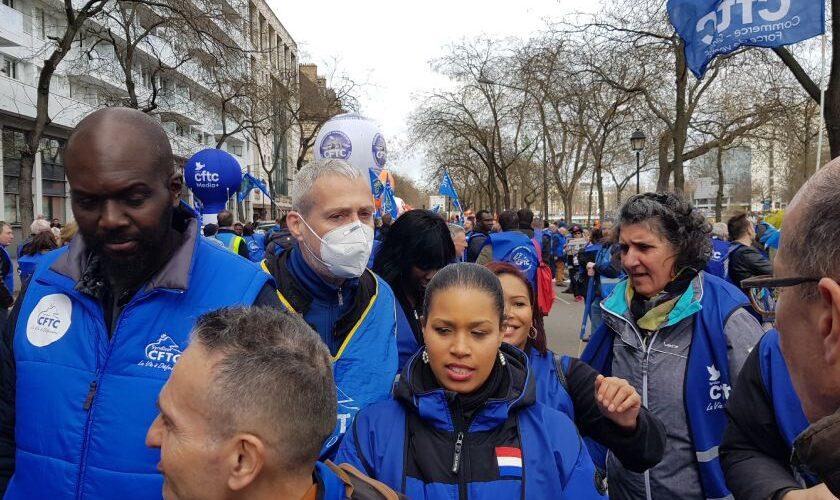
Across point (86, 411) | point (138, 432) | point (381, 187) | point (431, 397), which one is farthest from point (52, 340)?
point (381, 187)

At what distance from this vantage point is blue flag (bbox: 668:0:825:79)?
5934 mm

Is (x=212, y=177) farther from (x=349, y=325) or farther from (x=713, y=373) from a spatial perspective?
(x=713, y=373)

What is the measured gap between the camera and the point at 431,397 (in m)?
1.96

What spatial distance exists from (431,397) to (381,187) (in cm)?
577

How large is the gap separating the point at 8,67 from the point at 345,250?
30038mm

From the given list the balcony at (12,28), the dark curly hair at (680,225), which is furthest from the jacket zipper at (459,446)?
the balcony at (12,28)

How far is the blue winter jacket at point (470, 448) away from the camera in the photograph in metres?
1.85

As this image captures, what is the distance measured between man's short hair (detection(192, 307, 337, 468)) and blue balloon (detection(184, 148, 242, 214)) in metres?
6.26

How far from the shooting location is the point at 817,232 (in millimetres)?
1112

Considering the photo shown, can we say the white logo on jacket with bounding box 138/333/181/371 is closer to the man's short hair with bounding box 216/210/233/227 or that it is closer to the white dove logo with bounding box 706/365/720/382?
the white dove logo with bounding box 706/365/720/382

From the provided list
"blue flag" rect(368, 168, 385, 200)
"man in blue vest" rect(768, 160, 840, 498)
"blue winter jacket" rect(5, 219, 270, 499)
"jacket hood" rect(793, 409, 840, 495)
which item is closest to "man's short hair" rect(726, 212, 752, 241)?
"blue flag" rect(368, 168, 385, 200)

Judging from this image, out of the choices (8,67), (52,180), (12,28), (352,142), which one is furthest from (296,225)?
(52,180)

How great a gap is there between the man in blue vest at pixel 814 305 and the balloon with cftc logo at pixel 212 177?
22.7ft

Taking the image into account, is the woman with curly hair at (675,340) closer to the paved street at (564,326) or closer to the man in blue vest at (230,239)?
the man in blue vest at (230,239)
